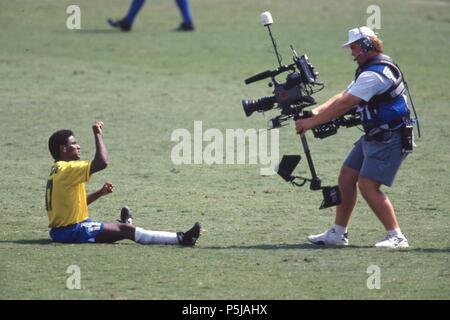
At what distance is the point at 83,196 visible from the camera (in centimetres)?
947

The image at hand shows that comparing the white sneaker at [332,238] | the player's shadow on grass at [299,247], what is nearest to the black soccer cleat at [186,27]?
the player's shadow on grass at [299,247]

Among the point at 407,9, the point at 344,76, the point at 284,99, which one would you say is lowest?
the point at 284,99

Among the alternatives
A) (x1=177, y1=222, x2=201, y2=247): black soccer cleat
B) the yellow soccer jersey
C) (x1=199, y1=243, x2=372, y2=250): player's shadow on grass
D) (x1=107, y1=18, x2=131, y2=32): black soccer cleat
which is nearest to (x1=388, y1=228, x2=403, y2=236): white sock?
(x1=199, y1=243, x2=372, y2=250): player's shadow on grass

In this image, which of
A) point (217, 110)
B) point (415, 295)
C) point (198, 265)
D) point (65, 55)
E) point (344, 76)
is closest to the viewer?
point (415, 295)

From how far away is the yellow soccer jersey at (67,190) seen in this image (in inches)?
366

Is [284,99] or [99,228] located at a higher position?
[284,99]

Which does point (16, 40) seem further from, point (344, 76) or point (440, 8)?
point (440, 8)

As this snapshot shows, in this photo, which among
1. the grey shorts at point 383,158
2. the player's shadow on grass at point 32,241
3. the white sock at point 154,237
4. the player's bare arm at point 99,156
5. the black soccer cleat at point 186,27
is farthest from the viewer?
the black soccer cleat at point 186,27

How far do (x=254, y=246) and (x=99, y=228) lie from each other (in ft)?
4.66

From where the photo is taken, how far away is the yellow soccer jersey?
9289 mm

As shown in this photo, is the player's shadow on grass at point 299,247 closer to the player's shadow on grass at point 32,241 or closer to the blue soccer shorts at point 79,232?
the blue soccer shorts at point 79,232

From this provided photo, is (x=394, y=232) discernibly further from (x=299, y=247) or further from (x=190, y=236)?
(x=190, y=236)

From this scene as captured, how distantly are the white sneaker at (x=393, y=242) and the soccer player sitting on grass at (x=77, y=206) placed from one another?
166 cm

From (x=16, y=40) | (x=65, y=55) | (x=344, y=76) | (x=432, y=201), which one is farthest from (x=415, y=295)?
(x=16, y=40)
